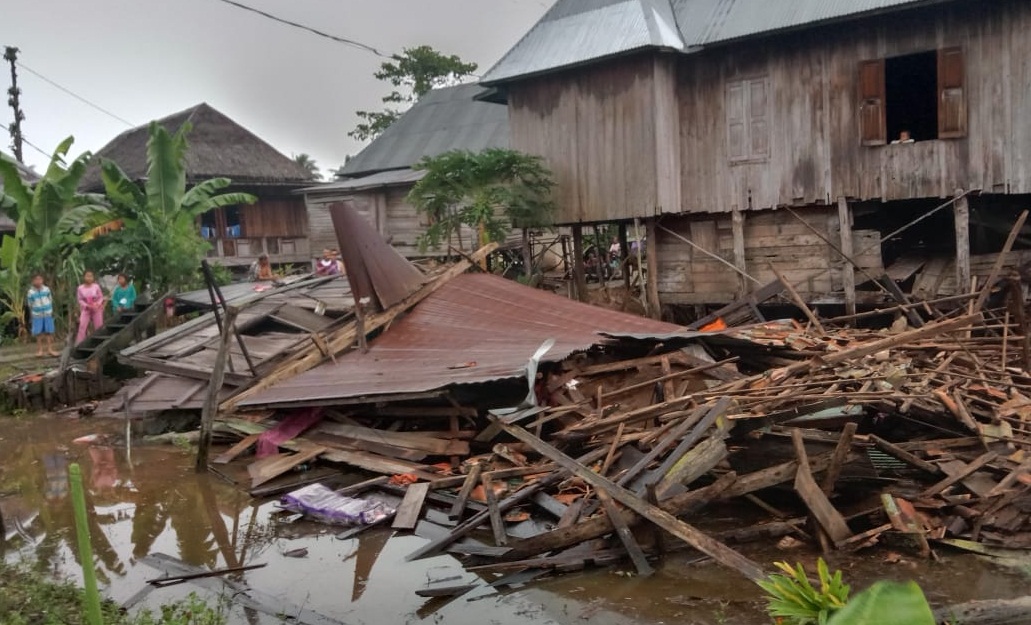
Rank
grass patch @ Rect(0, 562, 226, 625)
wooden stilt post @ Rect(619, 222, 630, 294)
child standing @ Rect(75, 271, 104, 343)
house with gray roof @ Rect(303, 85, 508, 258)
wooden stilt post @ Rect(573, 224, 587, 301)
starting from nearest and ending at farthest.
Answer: grass patch @ Rect(0, 562, 226, 625) < child standing @ Rect(75, 271, 104, 343) < wooden stilt post @ Rect(573, 224, 587, 301) < wooden stilt post @ Rect(619, 222, 630, 294) < house with gray roof @ Rect(303, 85, 508, 258)

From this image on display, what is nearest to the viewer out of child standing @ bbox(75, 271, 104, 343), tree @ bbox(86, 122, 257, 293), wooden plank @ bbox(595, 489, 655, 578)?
wooden plank @ bbox(595, 489, 655, 578)

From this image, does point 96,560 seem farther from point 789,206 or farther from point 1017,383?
point 789,206

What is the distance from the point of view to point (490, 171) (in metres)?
14.2

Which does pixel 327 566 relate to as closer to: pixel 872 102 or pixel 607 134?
pixel 607 134

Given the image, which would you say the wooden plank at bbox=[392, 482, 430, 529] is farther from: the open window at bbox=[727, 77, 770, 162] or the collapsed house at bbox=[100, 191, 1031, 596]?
the open window at bbox=[727, 77, 770, 162]

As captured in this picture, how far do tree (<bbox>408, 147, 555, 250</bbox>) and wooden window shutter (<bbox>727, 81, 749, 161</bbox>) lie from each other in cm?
317

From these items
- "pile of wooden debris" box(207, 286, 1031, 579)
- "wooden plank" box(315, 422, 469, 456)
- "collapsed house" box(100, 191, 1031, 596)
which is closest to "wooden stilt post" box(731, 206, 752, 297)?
"collapsed house" box(100, 191, 1031, 596)

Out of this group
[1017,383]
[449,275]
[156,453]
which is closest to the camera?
[1017,383]

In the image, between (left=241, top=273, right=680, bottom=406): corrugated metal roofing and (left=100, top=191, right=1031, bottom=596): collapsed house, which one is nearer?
Answer: (left=100, top=191, right=1031, bottom=596): collapsed house

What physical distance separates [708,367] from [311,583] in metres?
4.08

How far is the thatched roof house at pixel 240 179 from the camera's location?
25.0 metres

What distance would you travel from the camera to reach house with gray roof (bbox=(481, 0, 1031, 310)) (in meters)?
11.1

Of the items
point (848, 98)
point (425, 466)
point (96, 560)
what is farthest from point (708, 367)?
point (848, 98)

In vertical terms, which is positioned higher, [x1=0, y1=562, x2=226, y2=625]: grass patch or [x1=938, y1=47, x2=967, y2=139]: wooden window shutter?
[x1=938, y1=47, x2=967, y2=139]: wooden window shutter
